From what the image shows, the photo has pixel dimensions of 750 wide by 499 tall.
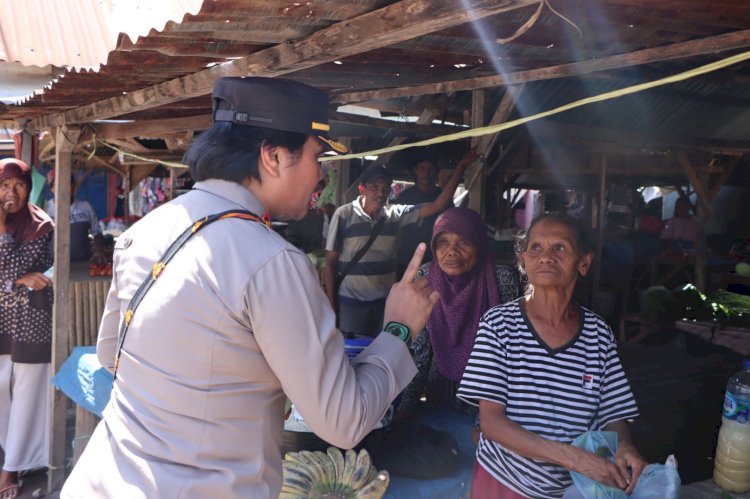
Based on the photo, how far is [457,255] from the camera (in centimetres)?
342

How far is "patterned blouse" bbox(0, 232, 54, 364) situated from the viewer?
4.60 m

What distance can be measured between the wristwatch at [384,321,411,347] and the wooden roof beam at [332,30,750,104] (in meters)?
1.49

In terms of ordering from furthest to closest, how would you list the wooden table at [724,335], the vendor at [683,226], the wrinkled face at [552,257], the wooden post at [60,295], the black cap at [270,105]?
the vendor at [683,226]
the wooden post at [60,295]
the wooden table at [724,335]
the wrinkled face at [552,257]
the black cap at [270,105]

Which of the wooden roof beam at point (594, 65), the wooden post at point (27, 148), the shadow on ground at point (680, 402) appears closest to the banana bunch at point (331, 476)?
the wooden roof beam at point (594, 65)

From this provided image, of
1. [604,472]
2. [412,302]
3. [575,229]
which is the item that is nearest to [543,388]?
[604,472]

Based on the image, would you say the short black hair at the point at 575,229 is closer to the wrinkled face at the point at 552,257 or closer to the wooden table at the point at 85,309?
the wrinkled face at the point at 552,257

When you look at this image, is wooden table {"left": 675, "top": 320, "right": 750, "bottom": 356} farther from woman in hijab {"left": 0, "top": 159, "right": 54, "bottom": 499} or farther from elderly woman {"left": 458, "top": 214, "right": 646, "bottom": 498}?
woman in hijab {"left": 0, "top": 159, "right": 54, "bottom": 499}

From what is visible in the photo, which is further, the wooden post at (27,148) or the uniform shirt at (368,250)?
the uniform shirt at (368,250)

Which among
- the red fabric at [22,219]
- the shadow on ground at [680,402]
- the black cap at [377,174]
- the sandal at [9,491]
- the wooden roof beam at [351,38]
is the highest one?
the wooden roof beam at [351,38]

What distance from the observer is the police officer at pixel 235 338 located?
4.29ft

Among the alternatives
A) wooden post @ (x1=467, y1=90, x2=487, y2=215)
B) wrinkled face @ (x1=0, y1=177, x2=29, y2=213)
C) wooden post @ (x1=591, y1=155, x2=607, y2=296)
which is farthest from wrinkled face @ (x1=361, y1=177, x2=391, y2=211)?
wooden post @ (x1=591, y1=155, x2=607, y2=296)

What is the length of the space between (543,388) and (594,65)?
1.27 m

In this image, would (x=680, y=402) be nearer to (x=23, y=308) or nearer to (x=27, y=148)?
(x=23, y=308)

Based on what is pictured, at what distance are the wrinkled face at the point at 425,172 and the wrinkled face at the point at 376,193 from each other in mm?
635
